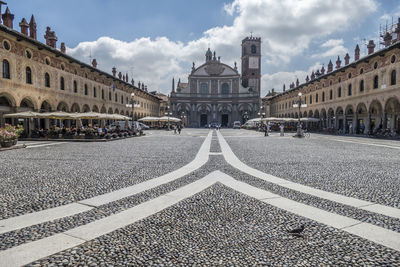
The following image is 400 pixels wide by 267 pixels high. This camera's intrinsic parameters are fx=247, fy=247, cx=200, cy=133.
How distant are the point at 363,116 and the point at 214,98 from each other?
136ft

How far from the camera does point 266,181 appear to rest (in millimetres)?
6309

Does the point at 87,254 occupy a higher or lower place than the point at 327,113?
lower

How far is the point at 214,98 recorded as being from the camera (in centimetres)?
6888

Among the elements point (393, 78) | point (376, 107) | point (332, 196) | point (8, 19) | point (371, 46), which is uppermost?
point (371, 46)

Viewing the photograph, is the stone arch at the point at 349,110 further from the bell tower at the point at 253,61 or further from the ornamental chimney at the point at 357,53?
the bell tower at the point at 253,61

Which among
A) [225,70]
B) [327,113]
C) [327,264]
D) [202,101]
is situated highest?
[225,70]

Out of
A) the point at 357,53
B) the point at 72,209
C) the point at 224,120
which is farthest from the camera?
the point at 224,120

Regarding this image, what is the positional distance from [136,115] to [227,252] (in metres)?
50.4

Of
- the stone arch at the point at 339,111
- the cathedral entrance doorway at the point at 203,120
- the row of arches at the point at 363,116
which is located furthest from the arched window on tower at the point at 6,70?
the cathedral entrance doorway at the point at 203,120

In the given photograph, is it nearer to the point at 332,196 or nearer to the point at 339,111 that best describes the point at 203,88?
the point at 339,111

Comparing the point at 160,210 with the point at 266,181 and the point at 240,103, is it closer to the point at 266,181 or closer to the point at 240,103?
the point at 266,181

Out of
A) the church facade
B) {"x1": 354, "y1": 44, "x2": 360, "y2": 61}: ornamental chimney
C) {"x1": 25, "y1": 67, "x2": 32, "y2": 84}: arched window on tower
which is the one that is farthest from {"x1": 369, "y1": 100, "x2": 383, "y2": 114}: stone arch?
the church facade

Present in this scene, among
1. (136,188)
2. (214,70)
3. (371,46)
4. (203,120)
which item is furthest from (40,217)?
(214,70)

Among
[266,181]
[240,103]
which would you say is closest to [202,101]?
[240,103]
